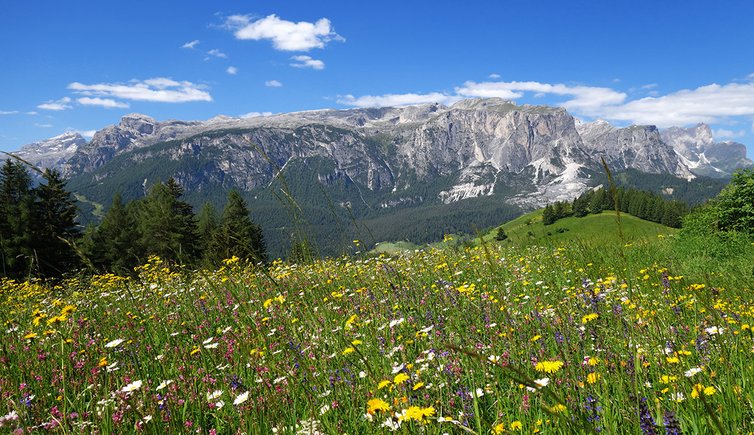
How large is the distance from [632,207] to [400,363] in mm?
164703

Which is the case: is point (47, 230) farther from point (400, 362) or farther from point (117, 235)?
point (400, 362)

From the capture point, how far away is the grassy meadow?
248 cm

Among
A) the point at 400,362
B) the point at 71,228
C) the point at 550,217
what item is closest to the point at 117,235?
the point at 71,228

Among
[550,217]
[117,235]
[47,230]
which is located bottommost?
[550,217]

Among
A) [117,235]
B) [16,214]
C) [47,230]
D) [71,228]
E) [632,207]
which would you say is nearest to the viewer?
[47,230]

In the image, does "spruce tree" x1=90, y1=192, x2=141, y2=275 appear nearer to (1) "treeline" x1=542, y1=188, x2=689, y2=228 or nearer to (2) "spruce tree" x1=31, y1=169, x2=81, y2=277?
(2) "spruce tree" x1=31, y1=169, x2=81, y2=277

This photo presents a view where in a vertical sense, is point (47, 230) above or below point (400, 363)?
below

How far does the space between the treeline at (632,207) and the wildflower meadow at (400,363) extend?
142841 millimetres

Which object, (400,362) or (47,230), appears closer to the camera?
(400,362)

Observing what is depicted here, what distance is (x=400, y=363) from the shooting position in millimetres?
3768

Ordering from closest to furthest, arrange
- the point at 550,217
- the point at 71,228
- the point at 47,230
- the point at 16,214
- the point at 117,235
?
the point at 47,230 → the point at 16,214 → the point at 71,228 → the point at 117,235 → the point at 550,217

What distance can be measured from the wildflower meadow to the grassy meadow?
3 centimetres

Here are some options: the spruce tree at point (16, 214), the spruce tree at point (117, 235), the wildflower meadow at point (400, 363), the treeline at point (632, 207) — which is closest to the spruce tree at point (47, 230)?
the spruce tree at point (16, 214)

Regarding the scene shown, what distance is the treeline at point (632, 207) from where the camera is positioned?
13462cm
